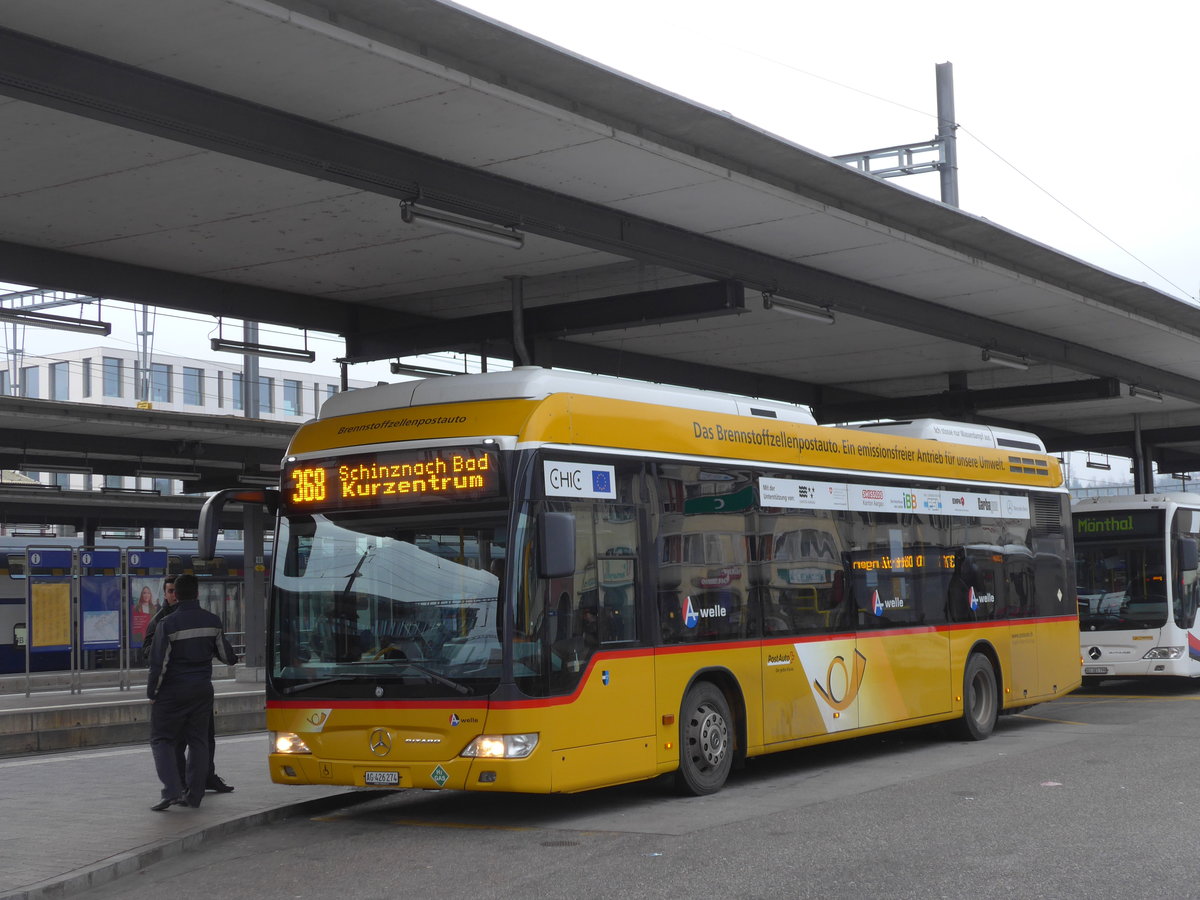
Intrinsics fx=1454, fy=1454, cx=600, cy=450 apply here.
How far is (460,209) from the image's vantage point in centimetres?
1330

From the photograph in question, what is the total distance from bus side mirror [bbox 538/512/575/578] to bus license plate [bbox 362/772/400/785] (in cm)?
181

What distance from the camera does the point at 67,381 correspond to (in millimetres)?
76875

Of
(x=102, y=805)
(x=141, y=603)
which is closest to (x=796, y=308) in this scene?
(x=102, y=805)

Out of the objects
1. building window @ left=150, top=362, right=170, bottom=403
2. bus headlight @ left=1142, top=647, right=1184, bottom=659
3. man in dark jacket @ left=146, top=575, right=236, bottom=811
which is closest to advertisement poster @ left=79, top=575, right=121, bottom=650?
man in dark jacket @ left=146, top=575, right=236, bottom=811

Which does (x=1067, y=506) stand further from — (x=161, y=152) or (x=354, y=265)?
(x=161, y=152)

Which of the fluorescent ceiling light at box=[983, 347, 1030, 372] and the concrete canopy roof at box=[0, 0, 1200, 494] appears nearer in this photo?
the concrete canopy roof at box=[0, 0, 1200, 494]

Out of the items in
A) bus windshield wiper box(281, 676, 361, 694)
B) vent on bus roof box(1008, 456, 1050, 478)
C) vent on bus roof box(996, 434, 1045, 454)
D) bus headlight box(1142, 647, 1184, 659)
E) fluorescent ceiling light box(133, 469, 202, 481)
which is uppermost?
fluorescent ceiling light box(133, 469, 202, 481)

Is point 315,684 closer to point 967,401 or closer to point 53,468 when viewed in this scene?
point 967,401

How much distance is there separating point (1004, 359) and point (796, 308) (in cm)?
601

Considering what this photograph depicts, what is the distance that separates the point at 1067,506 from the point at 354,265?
9.35 meters

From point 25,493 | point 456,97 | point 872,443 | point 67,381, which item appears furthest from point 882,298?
point 67,381

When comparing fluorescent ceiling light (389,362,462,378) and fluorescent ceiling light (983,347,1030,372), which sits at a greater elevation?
fluorescent ceiling light (983,347,1030,372)

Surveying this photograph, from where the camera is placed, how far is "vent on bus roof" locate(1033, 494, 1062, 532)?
17.6 meters

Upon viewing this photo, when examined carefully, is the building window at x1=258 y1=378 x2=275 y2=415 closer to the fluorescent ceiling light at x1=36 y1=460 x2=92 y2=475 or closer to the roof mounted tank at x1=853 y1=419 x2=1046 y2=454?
the fluorescent ceiling light at x1=36 y1=460 x2=92 y2=475
